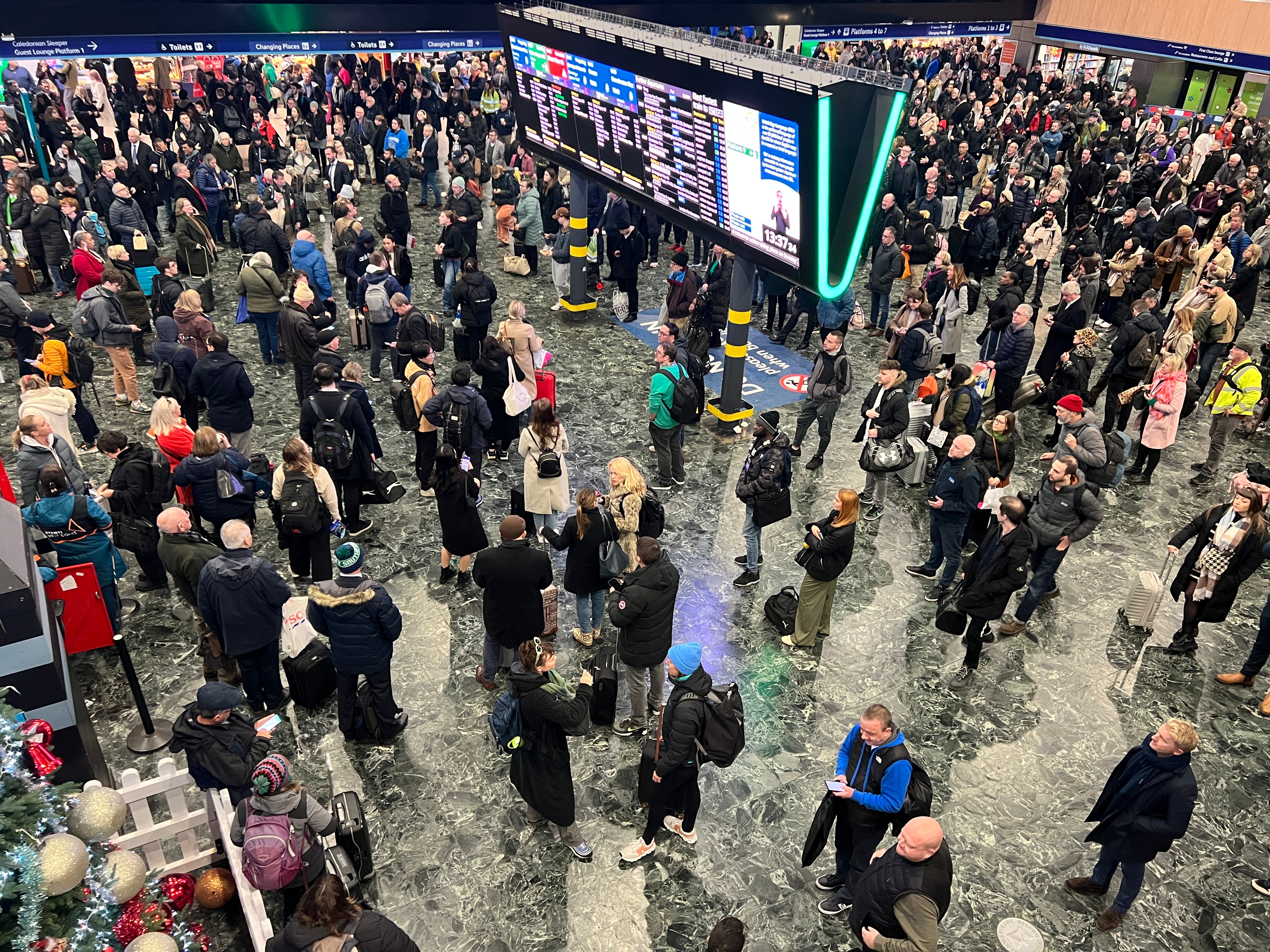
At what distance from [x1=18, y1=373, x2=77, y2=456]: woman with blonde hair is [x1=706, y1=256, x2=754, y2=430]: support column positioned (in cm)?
724

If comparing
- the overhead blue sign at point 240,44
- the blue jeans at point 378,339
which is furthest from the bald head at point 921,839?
the overhead blue sign at point 240,44

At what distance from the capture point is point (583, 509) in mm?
7035

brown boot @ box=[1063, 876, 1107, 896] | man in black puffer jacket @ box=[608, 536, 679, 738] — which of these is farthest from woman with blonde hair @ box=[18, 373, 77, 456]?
brown boot @ box=[1063, 876, 1107, 896]

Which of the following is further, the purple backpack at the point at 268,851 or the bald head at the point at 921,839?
the purple backpack at the point at 268,851

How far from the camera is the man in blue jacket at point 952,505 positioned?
791cm

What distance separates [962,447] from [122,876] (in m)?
6.73

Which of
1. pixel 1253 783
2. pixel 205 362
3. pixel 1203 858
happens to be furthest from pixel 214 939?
pixel 1253 783

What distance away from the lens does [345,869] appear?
5363mm

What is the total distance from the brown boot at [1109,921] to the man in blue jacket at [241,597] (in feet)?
19.6

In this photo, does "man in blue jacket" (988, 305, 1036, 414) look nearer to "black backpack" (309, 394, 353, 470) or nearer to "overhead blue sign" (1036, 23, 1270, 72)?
"black backpack" (309, 394, 353, 470)

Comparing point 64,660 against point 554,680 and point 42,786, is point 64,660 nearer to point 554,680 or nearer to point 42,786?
point 42,786

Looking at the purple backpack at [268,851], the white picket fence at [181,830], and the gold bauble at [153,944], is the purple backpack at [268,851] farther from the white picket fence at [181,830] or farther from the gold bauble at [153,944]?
the gold bauble at [153,944]

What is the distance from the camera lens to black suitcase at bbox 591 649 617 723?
689 cm

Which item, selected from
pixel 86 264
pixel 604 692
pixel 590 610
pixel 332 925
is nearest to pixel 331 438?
pixel 590 610
